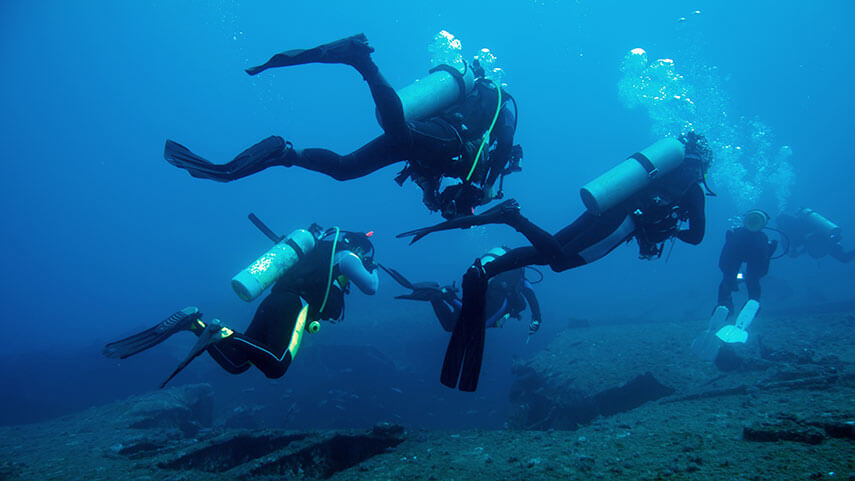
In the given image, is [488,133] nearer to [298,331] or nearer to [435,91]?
[435,91]

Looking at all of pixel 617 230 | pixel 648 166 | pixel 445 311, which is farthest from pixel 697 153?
pixel 445 311

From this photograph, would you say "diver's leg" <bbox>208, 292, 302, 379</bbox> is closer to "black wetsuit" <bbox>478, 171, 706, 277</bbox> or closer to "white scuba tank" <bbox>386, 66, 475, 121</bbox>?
"black wetsuit" <bbox>478, 171, 706, 277</bbox>

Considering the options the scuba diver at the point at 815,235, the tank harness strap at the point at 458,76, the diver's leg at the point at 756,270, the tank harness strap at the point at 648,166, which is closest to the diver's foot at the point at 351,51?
the tank harness strap at the point at 458,76

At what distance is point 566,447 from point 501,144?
3.26 meters

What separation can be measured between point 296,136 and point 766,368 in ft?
497

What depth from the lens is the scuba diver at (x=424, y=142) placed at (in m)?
3.40

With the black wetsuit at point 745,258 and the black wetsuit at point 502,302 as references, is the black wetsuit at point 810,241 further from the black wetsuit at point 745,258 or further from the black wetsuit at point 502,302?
the black wetsuit at point 502,302

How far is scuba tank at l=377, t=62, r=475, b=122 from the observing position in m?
3.79

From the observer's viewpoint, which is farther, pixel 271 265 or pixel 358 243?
pixel 358 243

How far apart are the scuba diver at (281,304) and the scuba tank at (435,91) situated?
2117 millimetres

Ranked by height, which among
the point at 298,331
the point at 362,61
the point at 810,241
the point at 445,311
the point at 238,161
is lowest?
the point at 298,331

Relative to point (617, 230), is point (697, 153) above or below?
above

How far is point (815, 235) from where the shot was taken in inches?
523

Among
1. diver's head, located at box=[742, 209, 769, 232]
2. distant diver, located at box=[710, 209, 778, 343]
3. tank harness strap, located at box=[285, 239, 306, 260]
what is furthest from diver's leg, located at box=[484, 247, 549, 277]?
diver's head, located at box=[742, 209, 769, 232]
